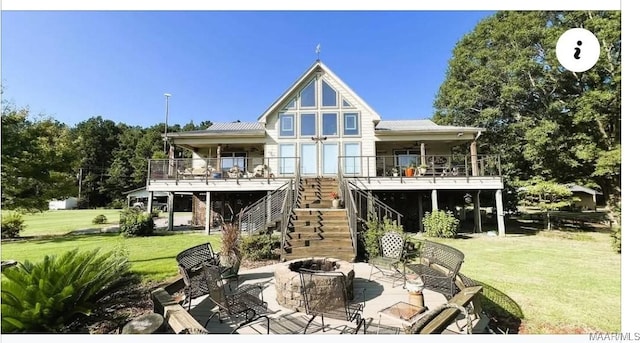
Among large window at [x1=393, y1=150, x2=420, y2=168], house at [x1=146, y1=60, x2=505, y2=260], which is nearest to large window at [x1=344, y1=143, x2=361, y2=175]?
house at [x1=146, y1=60, x2=505, y2=260]

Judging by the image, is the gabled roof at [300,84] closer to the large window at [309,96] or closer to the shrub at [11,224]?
the large window at [309,96]

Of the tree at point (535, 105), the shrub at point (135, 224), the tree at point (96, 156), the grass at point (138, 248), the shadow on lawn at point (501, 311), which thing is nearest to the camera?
the shadow on lawn at point (501, 311)

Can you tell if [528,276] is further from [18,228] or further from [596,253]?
[18,228]

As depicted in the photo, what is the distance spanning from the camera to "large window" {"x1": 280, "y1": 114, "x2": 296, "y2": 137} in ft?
49.1

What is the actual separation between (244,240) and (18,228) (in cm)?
1216

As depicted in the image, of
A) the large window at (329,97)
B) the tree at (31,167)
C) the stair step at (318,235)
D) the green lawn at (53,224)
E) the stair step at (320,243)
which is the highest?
the large window at (329,97)

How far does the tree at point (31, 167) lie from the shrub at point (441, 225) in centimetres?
1330

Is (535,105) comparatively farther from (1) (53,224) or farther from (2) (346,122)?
(1) (53,224)

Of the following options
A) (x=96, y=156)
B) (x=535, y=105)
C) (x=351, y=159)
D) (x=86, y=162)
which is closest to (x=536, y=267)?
(x=351, y=159)

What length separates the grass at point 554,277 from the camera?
4.16 m

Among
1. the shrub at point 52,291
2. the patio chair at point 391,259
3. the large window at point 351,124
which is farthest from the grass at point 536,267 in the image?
the large window at point 351,124

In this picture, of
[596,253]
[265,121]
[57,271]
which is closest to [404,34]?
[57,271]

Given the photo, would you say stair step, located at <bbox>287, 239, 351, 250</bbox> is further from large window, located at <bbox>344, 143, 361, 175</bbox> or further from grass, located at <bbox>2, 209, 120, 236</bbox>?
grass, located at <bbox>2, 209, 120, 236</bbox>

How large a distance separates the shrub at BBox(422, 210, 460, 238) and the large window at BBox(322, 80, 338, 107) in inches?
287
